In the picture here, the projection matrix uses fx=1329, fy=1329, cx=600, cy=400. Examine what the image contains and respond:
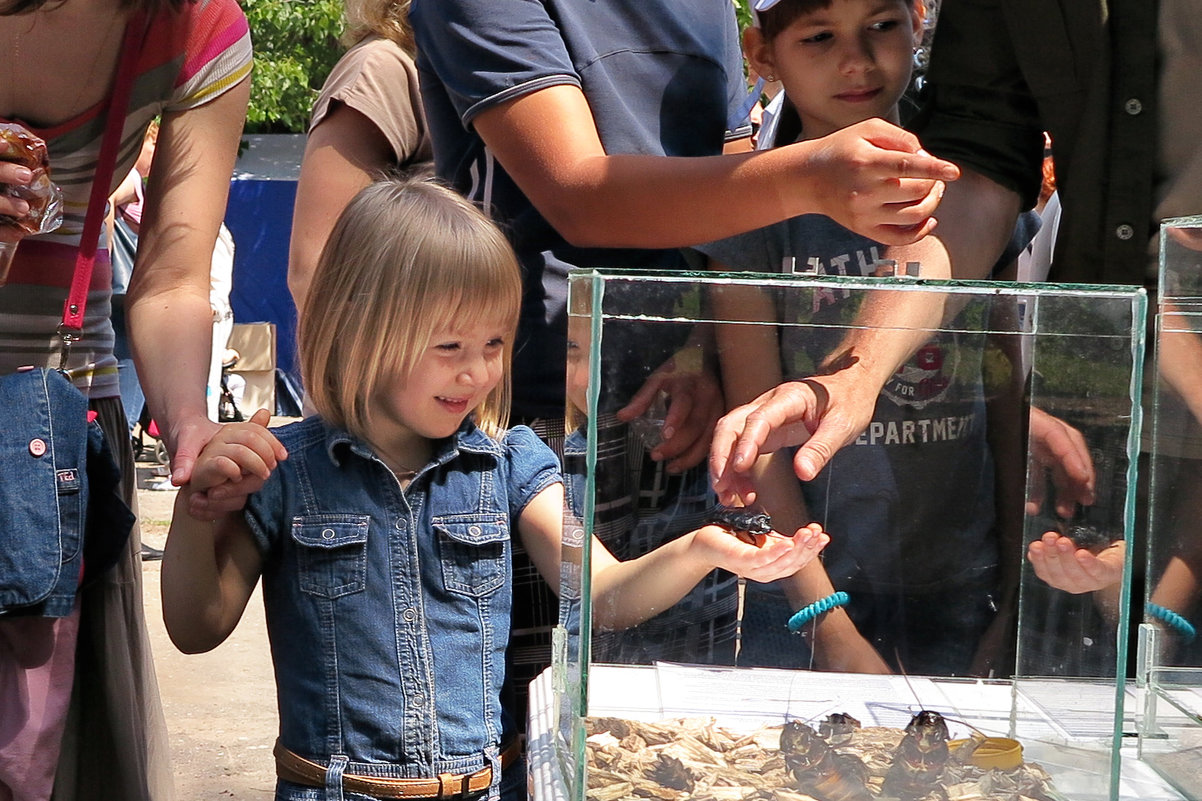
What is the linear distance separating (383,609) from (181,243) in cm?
55

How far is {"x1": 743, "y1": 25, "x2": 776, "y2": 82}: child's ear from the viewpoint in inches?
76.2

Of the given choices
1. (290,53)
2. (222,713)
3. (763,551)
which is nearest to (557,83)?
(763,551)

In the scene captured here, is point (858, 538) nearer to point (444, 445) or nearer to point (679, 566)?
point (679, 566)

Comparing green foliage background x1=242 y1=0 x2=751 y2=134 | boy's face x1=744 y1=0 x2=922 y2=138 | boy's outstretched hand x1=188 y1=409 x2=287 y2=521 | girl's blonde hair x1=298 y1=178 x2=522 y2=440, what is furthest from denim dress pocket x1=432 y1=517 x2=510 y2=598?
green foliage background x1=242 y1=0 x2=751 y2=134

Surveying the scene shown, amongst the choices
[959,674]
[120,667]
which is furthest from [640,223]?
[120,667]

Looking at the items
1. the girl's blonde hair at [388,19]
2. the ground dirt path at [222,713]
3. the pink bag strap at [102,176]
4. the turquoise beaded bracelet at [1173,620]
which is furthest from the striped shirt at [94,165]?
the ground dirt path at [222,713]

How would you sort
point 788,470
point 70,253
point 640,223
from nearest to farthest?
point 788,470 < point 640,223 < point 70,253

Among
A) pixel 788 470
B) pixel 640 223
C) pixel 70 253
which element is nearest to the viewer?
pixel 788 470

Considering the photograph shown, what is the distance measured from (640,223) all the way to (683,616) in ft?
1.89

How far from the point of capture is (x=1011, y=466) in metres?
1.10

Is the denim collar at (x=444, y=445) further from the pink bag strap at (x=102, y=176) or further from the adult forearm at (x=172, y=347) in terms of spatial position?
the pink bag strap at (x=102, y=176)

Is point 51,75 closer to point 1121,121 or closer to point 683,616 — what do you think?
point 683,616

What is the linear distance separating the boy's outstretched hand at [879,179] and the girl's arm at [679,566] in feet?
1.17

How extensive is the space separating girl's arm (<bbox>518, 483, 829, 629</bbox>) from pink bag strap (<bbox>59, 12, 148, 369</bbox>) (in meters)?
0.91
